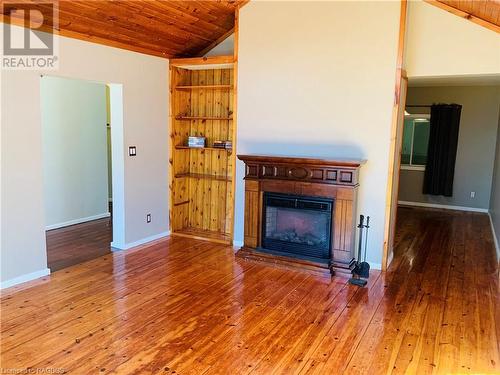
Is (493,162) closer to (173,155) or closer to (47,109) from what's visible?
(173,155)

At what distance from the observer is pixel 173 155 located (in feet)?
18.7

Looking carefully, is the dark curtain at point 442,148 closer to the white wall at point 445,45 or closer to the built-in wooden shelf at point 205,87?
the white wall at point 445,45

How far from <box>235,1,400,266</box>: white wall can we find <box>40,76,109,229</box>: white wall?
2.75 metres

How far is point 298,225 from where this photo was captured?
4609 mm

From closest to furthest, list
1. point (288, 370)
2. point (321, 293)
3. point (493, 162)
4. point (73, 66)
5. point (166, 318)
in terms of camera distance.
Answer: point (288, 370) → point (166, 318) → point (321, 293) → point (73, 66) → point (493, 162)

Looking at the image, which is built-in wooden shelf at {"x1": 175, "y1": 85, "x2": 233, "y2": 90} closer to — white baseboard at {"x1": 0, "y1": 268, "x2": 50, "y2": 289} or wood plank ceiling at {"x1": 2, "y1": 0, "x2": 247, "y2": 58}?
wood plank ceiling at {"x1": 2, "y1": 0, "x2": 247, "y2": 58}

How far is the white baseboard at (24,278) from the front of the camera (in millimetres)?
3781

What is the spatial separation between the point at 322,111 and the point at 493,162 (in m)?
4.87

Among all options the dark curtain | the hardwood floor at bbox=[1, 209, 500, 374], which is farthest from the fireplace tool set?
the dark curtain

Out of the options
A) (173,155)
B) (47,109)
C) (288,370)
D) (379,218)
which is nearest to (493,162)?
(379,218)

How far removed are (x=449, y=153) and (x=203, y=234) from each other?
17.2ft

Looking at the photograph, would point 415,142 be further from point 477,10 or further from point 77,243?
point 77,243

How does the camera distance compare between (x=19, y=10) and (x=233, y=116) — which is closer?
(x=19, y=10)

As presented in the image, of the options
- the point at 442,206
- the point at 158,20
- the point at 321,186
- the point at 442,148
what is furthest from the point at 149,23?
the point at 442,206
